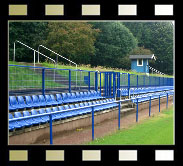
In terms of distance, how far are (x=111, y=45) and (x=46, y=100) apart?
2602cm

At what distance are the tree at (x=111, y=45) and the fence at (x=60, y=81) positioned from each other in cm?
1429

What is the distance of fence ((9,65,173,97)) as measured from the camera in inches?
426

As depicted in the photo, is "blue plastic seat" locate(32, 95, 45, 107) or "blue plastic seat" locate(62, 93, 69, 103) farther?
"blue plastic seat" locate(62, 93, 69, 103)

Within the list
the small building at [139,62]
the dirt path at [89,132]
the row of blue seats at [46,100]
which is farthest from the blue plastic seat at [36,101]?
the small building at [139,62]

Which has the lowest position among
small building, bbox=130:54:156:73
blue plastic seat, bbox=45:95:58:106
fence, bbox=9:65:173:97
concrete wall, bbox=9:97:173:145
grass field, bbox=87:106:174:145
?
grass field, bbox=87:106:174:145

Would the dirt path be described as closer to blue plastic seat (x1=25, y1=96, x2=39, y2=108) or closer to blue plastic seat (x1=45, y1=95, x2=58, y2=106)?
blue plastic seat (x1=25, y1=96, x2=39, y2=108)

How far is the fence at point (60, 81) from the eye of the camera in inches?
426

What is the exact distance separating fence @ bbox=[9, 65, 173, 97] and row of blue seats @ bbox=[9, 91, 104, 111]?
64cm

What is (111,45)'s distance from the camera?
3612cm

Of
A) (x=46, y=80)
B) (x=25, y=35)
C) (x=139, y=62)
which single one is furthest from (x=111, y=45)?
(x=46, y=80)

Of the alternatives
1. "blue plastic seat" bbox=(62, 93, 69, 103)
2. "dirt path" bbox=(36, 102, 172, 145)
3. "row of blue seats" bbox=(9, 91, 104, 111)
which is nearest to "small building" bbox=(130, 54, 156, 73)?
"row of blue seats" bbox=(9, 91, 104, 111)

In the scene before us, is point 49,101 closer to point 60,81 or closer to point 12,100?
point 12,100
